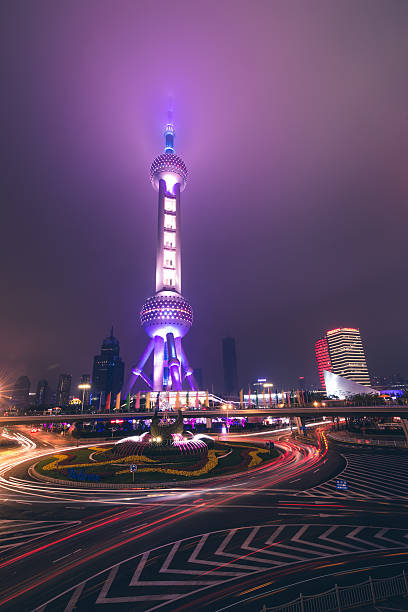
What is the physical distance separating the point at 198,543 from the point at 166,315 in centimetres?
10224

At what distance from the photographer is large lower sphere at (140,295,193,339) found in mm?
118125

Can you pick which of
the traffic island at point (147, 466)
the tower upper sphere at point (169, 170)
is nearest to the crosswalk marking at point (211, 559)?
the traffic island at point (147, 466)

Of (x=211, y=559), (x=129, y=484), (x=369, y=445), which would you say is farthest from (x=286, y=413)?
(x=211, y=559)

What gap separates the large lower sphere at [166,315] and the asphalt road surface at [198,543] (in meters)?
89.0

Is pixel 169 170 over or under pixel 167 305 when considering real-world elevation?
over

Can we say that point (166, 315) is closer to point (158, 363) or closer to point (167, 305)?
point (167, 305)

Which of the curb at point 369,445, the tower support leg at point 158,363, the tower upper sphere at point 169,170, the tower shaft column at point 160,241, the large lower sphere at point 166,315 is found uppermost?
the tower upper sphere at point 169,170

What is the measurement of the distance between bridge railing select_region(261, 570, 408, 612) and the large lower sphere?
107667 mm

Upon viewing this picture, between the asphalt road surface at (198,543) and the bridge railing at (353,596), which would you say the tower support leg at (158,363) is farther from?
the bridge railing at (353,596)

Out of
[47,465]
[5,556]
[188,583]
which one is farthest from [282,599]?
[47,465]

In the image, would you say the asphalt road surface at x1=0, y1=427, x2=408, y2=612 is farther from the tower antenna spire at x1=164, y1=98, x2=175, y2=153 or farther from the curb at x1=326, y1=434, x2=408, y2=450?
the tower antenna spire at x1=164, y1=98, x2=175, y2=153

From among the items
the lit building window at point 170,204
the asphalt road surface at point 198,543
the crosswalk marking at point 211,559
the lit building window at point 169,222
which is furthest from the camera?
the lit building window at point 170,204

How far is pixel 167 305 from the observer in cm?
11831

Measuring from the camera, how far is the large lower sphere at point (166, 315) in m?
118
